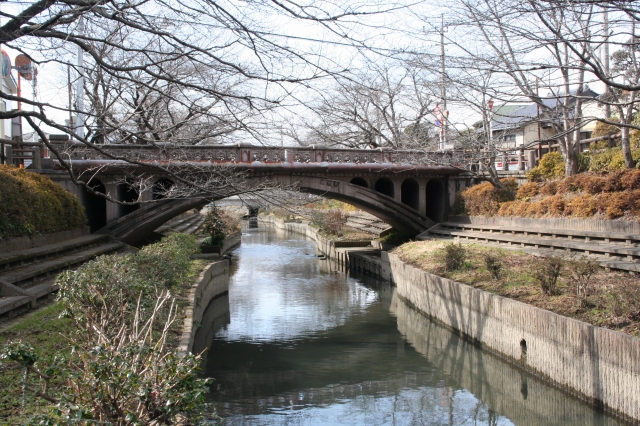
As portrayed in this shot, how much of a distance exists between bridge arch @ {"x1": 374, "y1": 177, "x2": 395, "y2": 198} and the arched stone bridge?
120 millimetres

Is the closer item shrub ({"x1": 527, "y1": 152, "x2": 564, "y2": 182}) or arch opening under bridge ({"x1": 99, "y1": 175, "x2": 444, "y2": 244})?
shrub ({"x1": 527, "y1": 152, "x2": 564, "y2": 182})

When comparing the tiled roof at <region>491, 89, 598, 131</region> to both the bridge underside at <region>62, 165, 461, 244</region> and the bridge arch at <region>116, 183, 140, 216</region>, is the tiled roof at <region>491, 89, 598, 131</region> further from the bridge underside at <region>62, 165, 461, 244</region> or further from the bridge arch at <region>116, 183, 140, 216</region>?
the bridge arch at <region>116, 183, 140, 216</region>

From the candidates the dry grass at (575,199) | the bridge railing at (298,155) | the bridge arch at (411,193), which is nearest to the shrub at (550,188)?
the dry grass at (575,199)

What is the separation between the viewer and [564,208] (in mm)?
20031

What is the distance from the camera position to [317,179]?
2816cm

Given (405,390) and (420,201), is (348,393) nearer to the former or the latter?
(405,390)

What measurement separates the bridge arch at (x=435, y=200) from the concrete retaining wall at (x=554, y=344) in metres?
14.5

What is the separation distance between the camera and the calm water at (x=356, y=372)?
1073cm

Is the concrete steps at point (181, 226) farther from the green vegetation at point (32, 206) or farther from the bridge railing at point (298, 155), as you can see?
the green vegetation at point (32, 206)

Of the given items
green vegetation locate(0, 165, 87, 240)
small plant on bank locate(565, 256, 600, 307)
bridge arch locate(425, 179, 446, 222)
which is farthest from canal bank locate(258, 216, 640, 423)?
bridge arch locate(425, 179, 446, 222)

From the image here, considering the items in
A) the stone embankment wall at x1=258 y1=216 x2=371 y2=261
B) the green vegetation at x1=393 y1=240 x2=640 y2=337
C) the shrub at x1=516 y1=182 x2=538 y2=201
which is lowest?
the stone embankment wall at x1=258 y1=216 x2=371 y2=261

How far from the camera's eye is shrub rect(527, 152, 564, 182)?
2503 centimetres

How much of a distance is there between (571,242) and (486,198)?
949 cm

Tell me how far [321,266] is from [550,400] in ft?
75.0
